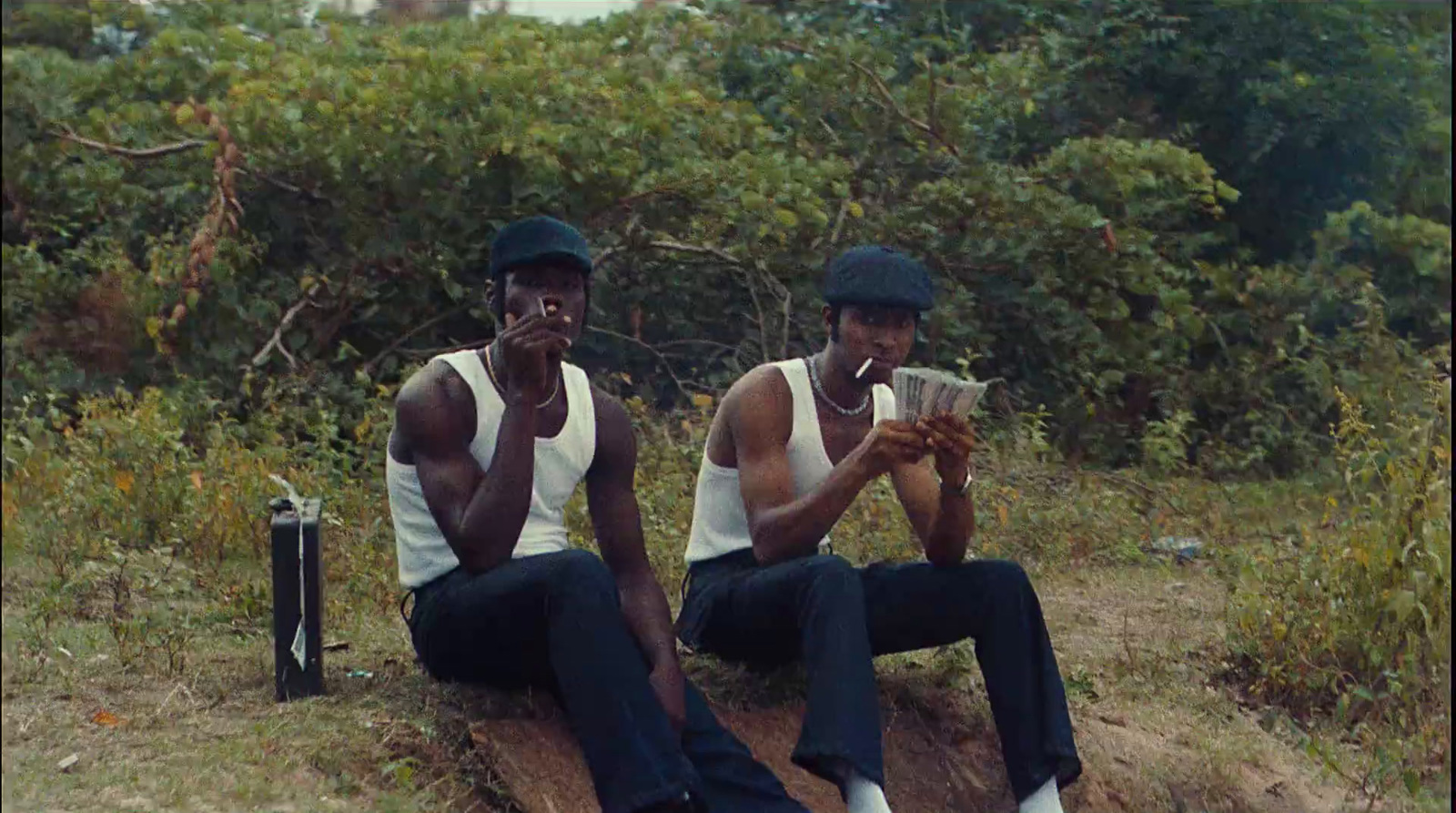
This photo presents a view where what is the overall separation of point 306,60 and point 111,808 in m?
5.13

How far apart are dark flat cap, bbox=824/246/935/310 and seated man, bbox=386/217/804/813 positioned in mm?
634

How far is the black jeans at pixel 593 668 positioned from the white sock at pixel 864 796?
177mm

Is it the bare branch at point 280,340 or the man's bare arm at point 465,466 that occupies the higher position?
the man's bare arm at point 465,466

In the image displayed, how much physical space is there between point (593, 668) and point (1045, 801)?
46.2 inches

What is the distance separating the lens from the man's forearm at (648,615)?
4.10m

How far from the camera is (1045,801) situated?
4121 millimetres

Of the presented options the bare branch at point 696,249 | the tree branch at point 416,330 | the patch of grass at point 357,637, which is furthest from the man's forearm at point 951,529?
the tree branch at point 416,330

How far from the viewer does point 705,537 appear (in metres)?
4.53

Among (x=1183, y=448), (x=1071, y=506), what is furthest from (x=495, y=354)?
(x=1183, y=448)

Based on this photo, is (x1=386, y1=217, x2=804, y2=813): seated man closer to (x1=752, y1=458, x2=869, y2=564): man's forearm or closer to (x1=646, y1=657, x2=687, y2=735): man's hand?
(x1=646, y1=657, x2=687, y2=735): man's hand

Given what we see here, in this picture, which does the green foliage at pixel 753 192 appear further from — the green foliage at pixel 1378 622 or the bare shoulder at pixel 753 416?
the bare shoulder at pixel 753 416

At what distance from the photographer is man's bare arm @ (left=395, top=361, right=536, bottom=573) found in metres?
3.88

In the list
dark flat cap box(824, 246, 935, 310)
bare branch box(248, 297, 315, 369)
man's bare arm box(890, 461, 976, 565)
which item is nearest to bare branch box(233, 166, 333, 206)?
bare branch box(248, 297, 315, 369)

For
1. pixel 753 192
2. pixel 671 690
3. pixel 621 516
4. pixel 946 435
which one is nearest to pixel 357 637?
pixel 621 516
